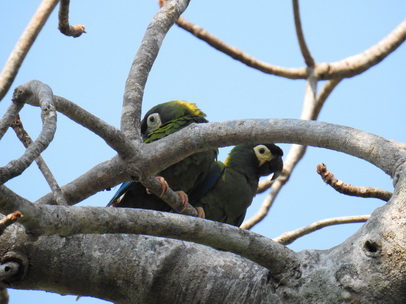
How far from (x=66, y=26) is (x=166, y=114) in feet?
4.11

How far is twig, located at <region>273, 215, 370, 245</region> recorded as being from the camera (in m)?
4.01

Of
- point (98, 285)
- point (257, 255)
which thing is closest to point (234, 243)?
point (257, 255)

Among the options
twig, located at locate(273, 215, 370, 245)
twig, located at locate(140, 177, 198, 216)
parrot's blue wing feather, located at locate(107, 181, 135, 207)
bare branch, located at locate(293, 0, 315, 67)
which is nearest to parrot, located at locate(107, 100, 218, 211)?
parrot's blue wing feather, located at locate(107, 181, 135, 207)

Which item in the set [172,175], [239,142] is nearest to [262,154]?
[172,175]

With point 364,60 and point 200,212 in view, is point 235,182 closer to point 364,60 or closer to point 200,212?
point 200,212

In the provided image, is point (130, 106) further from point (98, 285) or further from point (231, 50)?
point (231, 50)

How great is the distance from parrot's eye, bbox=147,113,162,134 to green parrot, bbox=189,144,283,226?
0.50 metres

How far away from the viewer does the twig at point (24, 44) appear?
4.16 meters

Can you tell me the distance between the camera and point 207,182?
15.0 ft

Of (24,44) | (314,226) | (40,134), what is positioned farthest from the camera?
(24,44)

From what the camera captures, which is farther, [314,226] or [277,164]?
[277,164]

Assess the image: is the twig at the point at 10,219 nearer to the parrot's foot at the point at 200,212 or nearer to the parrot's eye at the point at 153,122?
the parrot's foot at the point at 200,212

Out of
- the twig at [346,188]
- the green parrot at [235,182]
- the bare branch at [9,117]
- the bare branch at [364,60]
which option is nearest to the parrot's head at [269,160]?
the green parrot at [235,182]

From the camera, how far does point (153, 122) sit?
4629mm
